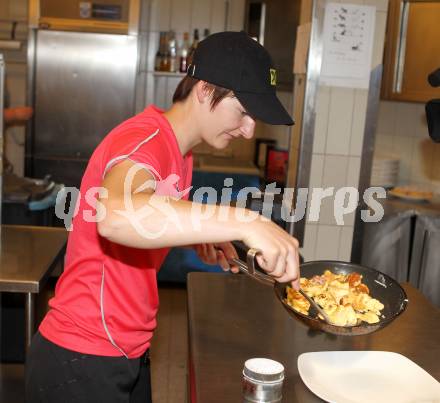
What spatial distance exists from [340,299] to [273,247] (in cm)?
41

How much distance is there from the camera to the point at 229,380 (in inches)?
56.0

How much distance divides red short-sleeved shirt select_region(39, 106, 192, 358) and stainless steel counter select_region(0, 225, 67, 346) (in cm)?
62

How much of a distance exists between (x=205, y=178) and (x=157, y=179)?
10.7 feet

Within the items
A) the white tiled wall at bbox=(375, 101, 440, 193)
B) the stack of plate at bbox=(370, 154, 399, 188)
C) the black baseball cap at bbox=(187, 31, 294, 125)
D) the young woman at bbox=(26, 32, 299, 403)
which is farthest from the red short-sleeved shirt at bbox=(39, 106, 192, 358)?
the white tiled wall at bbox=(375, 101, 440, 193)

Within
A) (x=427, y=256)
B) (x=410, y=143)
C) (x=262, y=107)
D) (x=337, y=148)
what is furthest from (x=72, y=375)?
(x=410, y=143)

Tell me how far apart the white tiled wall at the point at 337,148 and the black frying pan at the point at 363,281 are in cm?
146

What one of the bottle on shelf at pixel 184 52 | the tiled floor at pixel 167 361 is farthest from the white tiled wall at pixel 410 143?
the tiled floor at pixel 167 361

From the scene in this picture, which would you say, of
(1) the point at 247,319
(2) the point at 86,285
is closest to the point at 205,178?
(1) the point at 247,319

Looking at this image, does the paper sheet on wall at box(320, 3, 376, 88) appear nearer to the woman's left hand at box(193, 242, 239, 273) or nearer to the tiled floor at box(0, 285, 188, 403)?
the woman's left hand at box(193, 242, 239, 273)

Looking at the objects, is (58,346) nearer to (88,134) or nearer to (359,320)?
(359,320)

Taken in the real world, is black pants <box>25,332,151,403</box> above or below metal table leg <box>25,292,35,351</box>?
above

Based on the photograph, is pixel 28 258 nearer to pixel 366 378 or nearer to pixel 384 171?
pixel 366 378

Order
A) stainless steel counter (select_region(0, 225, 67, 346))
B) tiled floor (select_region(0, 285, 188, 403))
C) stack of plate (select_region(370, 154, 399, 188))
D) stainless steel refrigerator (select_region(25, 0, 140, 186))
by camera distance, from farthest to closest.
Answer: stainless steel refrigerator (select_region(25, 0, 140, 186)), stack of plate (select_region(370, 154, 399, 188)), tiled floor (select_region(0, 285, 188, 403)), stainless steel counter (select_region(0, 225, 67, 346))

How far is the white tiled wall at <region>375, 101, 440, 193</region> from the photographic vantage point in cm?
417
